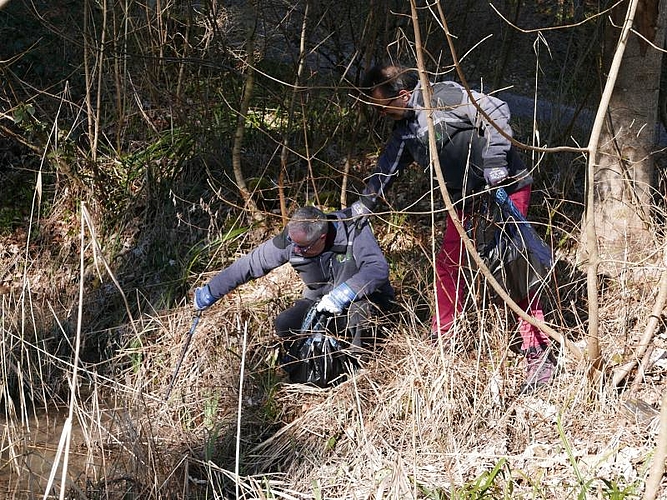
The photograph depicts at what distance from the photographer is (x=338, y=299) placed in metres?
4.46

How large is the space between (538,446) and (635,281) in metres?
1.30

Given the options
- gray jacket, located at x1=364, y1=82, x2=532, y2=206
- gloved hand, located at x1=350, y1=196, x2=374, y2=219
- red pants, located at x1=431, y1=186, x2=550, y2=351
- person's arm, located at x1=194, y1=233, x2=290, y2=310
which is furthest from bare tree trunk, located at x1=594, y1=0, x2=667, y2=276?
person's arm, located at x1=194, y1=233, x2=290, y2=310

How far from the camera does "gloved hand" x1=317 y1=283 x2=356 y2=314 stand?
4457 mm

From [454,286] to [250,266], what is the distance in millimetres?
1088

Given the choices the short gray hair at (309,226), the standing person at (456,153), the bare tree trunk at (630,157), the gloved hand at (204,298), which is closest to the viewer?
the standing person at (456,153)

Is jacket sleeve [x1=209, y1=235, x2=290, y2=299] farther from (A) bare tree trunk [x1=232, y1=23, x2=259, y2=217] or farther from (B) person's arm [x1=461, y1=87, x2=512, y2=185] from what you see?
(B) person's arm [x1=461, y1=87, x2=512, y2=185]

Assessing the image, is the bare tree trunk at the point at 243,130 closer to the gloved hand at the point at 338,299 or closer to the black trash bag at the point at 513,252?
the gloved hand at the point at 338,299

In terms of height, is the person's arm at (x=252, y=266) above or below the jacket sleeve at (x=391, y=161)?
below

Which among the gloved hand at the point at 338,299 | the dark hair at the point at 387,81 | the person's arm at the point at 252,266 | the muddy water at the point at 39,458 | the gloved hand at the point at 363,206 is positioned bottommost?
the muddy water at the point at 39,458

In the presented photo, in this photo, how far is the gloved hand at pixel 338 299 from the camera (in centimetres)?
446

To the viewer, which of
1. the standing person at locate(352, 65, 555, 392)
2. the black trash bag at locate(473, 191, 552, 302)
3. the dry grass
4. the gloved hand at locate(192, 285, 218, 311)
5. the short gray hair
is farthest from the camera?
the gloved hand at locate(192, 285, 218, 311)

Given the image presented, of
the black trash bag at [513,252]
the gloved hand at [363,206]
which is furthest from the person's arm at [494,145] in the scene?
the gloved hand at [363,206]

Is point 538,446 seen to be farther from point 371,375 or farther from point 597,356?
point 371,375

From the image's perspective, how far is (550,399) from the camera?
414cm
